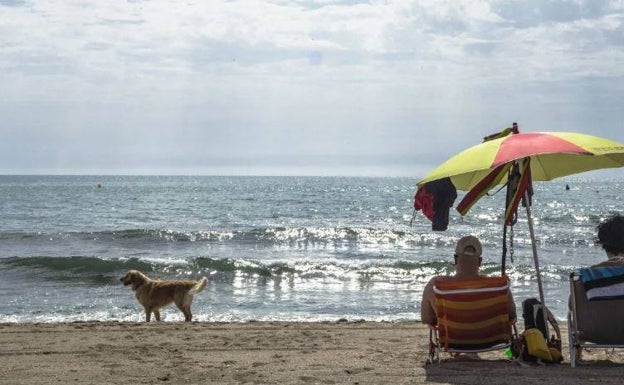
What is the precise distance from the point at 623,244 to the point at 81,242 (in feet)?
67.1

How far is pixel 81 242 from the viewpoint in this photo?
23.7 m

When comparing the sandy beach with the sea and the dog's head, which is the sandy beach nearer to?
the sea

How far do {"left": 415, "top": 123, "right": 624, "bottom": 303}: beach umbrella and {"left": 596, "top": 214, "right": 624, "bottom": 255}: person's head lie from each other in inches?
22.3

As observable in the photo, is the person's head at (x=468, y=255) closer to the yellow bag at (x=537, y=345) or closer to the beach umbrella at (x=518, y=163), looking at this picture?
the beach umbrella at (x=518, y=163)

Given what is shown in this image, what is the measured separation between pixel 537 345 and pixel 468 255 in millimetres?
1008

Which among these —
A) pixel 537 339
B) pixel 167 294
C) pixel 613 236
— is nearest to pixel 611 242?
pixel 613 236

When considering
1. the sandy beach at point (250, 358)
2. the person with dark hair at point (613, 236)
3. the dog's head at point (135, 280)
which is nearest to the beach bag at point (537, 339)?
the sandy beach at point (250, 358)

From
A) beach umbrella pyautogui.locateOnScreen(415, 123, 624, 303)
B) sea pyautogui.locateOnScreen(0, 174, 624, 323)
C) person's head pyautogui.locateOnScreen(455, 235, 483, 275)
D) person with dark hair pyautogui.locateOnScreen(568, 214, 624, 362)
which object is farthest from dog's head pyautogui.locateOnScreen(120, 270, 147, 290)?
person with dark hair pyautogui.locateOnScreen(568, 214, 624, 362)

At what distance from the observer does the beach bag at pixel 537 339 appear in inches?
240

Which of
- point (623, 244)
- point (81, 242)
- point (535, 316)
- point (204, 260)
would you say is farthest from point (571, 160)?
point (81, 242)

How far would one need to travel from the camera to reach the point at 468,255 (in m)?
5.93

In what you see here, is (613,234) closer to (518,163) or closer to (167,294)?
(518,163)

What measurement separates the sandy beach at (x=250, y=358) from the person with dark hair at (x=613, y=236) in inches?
37.8

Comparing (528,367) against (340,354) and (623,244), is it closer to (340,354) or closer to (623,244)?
(623,244)
